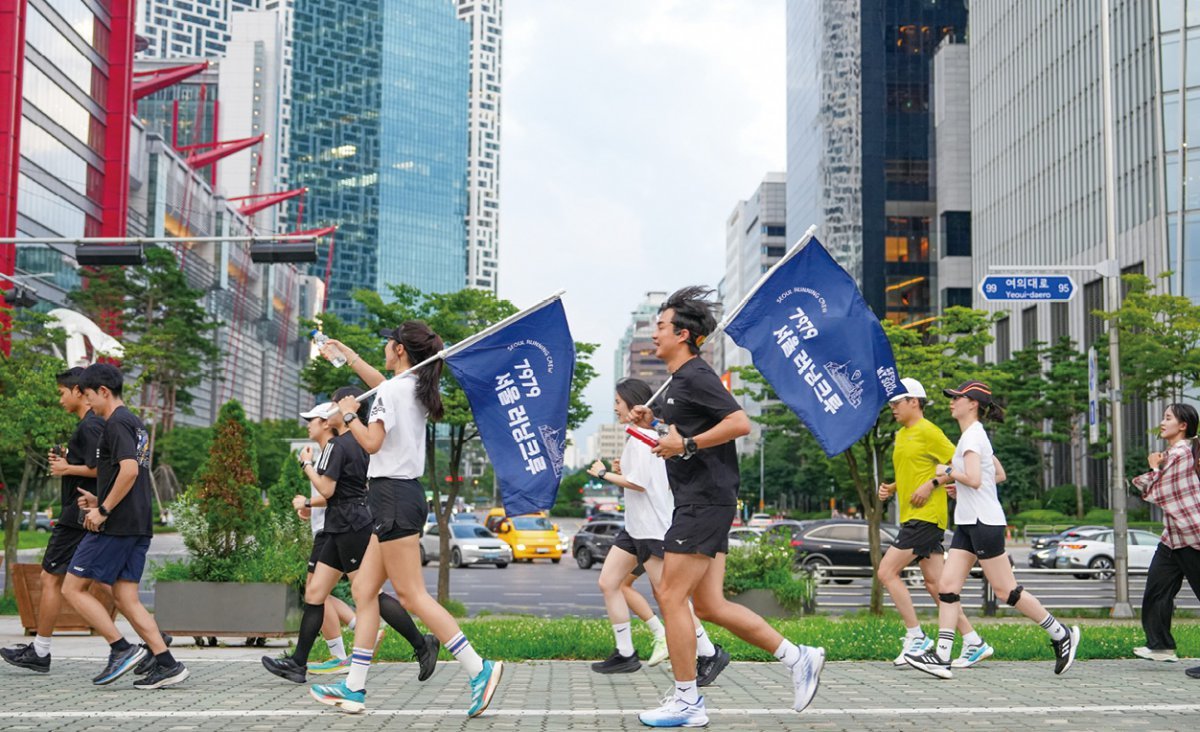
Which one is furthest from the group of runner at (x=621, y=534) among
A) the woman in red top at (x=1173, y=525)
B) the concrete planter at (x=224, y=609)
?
the concrete planter at (x=224, y=609)

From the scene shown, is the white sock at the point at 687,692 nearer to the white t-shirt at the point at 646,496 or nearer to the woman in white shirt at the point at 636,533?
the woman in white shirt at the point at 636,533

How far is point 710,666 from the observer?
7961mm

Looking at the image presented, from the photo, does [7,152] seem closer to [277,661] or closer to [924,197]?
[277,661]

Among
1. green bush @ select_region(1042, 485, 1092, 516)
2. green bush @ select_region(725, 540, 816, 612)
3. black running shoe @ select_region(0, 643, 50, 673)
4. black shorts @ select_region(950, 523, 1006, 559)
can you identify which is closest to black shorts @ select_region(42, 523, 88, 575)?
black running shoe @ select_region(0, 643, 50, 673)

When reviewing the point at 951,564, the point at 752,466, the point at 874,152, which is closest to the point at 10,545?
the point at 951,564

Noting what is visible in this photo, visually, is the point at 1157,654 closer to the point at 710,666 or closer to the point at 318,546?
the point at 710,666

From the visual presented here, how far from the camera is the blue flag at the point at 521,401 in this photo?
741 centimetres

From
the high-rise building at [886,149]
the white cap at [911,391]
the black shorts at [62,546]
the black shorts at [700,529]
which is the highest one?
the high-rise building at [886,149]

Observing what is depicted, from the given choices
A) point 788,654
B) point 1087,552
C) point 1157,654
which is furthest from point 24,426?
point 1087,552

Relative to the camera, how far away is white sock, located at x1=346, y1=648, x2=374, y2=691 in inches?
257

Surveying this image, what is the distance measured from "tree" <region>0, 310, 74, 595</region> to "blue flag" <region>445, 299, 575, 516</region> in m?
10.9

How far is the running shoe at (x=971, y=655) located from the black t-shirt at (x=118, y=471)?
5.32 meters

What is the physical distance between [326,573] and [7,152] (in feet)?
181

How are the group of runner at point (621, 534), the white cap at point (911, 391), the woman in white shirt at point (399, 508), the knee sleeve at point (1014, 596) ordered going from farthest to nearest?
the white cap at point (911, 391) < the knee sleeve at point (1014, 596) < the woman in white shirt at point (399, 508) < the group of runner at point (621, 534)
